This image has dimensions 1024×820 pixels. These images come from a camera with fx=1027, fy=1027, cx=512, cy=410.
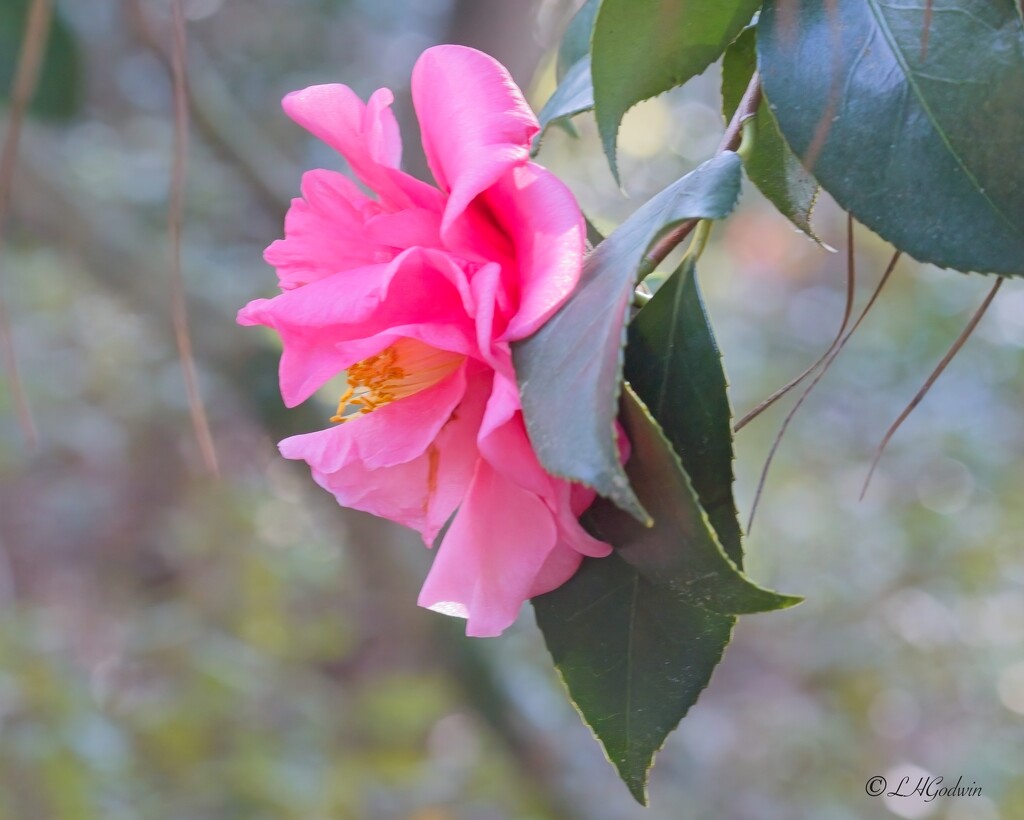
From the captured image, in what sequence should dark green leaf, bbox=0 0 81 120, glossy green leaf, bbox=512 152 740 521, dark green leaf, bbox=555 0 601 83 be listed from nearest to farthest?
glossy green leaf, bbox=512 152 740 521 → dark green leaf, bbox=555 0 601 83 → dark green leaf, bbox=0 0 81 120

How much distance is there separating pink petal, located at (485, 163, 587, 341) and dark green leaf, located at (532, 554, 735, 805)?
0.10 metres

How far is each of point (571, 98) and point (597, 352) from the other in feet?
0.74

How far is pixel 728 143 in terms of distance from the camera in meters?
0.35

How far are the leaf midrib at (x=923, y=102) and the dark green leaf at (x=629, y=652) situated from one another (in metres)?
0.15

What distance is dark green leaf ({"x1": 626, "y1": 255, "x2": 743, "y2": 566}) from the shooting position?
32cm

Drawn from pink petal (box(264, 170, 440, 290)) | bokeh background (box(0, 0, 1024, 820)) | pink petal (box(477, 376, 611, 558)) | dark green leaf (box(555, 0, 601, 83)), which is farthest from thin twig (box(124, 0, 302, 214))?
pink petal (box(477, 376, 611, 558))

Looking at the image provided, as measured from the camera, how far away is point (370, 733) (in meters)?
1.97

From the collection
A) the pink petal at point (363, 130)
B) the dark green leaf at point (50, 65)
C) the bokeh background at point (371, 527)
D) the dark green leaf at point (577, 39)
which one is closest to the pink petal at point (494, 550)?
the pink petal at point (363, 130)

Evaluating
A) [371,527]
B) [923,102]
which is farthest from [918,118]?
[371,527]

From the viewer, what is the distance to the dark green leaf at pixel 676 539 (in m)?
0.28

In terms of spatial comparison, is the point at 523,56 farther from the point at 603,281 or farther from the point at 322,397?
the point at 603,281

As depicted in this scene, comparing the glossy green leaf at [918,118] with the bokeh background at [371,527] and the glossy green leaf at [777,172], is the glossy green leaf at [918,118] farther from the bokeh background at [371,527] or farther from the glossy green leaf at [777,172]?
the bokeh background at [371,527]

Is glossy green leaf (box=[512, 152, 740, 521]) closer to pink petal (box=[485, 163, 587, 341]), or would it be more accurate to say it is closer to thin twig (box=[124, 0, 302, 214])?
pink petal (box=[485, 163, 587, 341])

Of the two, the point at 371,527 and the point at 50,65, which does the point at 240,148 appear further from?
the point at 371,527
